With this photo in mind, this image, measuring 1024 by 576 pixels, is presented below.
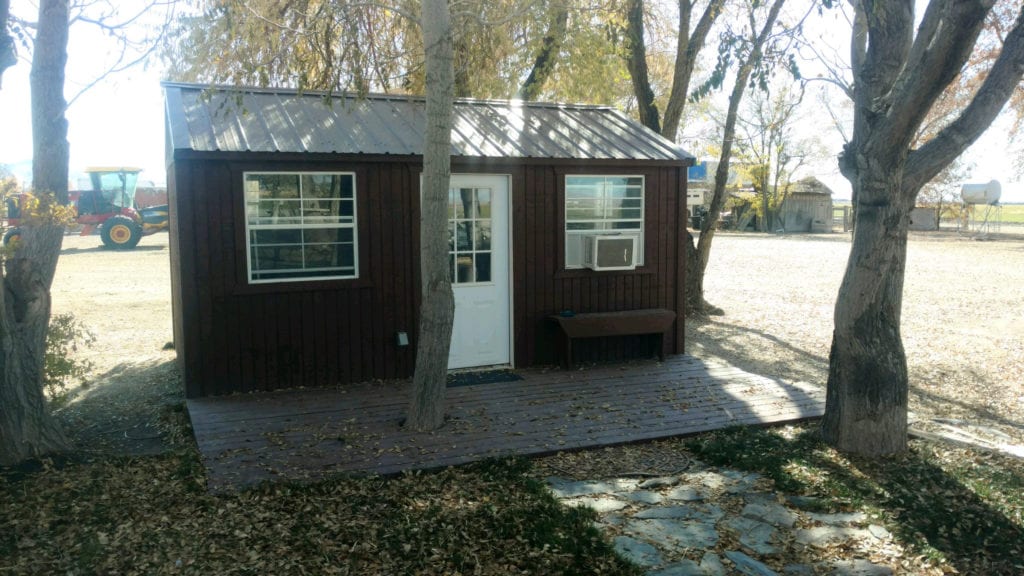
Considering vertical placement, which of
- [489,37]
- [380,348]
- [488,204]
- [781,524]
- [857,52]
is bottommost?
[781,524]

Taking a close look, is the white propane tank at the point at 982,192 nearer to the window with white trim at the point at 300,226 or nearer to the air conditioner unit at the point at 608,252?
the air conditioner unit at the point at 608,252

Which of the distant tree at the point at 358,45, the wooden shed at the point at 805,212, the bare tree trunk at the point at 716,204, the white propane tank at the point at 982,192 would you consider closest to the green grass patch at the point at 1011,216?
the wooden shed at the point at 805,212

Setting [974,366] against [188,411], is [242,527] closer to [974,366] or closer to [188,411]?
[188,411]

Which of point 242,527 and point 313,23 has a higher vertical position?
point 313,23

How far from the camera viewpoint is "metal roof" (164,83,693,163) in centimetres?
699

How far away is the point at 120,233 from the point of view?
24156 millimetres

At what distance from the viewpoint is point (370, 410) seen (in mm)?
6559

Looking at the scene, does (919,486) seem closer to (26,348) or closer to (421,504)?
(421,504)

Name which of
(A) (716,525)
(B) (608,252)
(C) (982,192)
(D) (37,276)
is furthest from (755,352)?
(C) (982,192)

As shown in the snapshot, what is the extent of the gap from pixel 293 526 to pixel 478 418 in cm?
227

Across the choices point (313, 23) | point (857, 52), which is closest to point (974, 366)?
point (857, 52)

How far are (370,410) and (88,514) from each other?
2.47m

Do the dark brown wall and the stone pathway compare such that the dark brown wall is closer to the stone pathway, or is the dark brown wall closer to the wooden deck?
the wooden deck

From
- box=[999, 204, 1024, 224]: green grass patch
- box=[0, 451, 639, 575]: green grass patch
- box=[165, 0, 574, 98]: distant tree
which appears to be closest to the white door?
box=[165, 0, 574, 98]: distant tree
